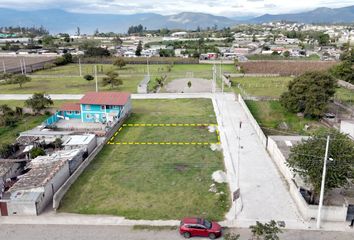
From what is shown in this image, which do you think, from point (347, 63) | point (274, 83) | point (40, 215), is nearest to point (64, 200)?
point (40, 215)

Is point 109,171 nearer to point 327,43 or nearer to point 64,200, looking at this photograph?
point 64,200

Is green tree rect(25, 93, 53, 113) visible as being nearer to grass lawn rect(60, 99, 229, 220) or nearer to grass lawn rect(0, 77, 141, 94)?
grass lawn rect(60, 99, 229, 220)

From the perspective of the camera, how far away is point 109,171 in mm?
22656

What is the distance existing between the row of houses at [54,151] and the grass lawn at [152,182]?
3.88 feet

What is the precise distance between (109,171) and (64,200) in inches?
172

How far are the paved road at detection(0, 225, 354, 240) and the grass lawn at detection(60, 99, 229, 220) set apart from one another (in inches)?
52.0

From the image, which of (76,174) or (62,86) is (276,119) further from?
(62,86)

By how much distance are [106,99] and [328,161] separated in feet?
78.3

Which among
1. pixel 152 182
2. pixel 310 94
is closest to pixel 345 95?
pixel 310 94

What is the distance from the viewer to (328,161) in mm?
16781

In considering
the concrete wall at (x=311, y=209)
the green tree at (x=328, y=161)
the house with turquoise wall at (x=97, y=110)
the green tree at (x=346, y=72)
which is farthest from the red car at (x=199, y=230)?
the green tree at (x=346, y=72)

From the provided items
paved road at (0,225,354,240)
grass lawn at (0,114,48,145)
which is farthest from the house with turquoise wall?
paved road at (0,225,354,240)

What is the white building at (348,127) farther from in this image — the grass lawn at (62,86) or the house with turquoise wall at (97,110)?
the grass lawn at (62,86)

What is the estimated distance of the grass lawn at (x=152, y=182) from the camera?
17.8 m
